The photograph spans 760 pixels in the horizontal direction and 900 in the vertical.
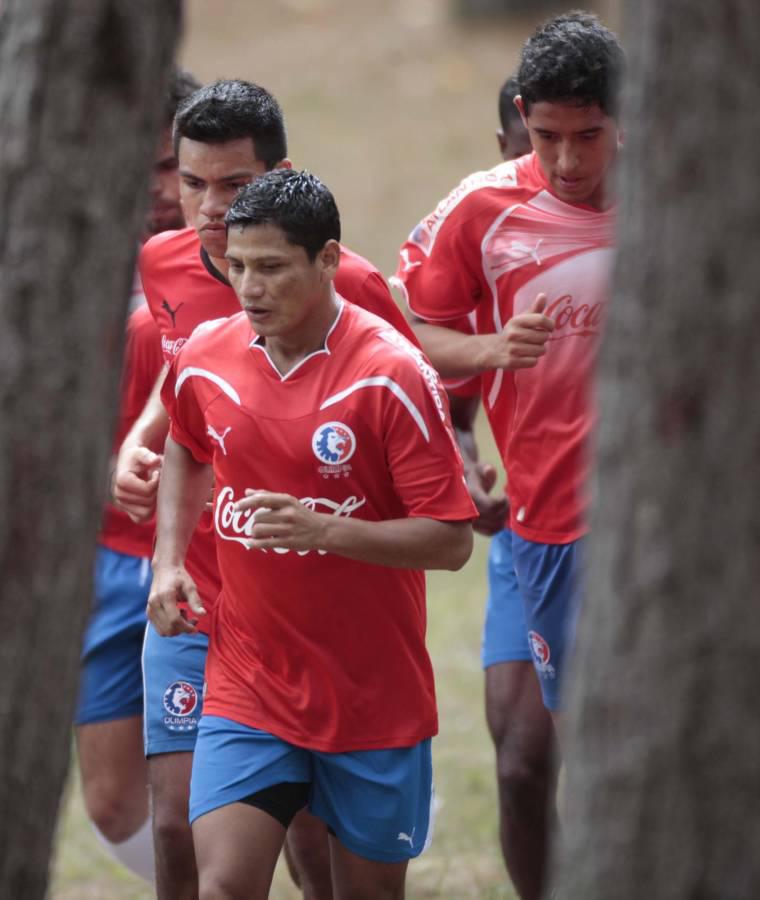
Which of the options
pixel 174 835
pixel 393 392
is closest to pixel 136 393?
pixel 174 835

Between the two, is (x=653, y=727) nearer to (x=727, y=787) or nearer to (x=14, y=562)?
(x=727, y=787)

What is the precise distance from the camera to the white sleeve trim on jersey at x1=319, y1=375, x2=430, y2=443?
14.5 feet

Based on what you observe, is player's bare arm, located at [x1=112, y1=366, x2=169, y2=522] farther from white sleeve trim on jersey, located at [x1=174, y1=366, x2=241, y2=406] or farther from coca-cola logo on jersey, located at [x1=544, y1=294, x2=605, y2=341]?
coca-cola logo on jersey, located at [x1=544, y1=294, x2=605, y2=341]

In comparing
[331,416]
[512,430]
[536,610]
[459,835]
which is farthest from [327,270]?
[459,835]

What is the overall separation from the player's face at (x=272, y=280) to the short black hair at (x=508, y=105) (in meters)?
1.85

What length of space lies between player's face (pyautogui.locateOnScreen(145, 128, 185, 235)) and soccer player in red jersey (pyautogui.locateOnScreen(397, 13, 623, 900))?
46.4 inches

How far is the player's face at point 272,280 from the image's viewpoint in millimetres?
4504

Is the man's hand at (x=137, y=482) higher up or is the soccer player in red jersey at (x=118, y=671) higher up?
the man's hand at (x=137, y=482)

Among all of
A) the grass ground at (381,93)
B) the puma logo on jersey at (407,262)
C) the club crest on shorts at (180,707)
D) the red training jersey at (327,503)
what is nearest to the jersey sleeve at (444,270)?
the puma logo on jersey at (407,262)

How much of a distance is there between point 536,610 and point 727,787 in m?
2.50

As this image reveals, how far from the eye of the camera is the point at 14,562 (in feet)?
10.9

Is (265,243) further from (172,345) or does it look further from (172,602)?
(172,602)

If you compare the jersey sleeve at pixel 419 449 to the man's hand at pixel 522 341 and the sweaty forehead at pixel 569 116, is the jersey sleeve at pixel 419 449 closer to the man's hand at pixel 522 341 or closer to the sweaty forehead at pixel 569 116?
the man's hand at pixel 522 341

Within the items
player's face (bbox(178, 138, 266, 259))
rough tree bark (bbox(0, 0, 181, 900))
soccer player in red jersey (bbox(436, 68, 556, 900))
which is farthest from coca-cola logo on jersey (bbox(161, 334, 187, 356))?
rough tree bark (bbox(0, 0, 181, 900))
